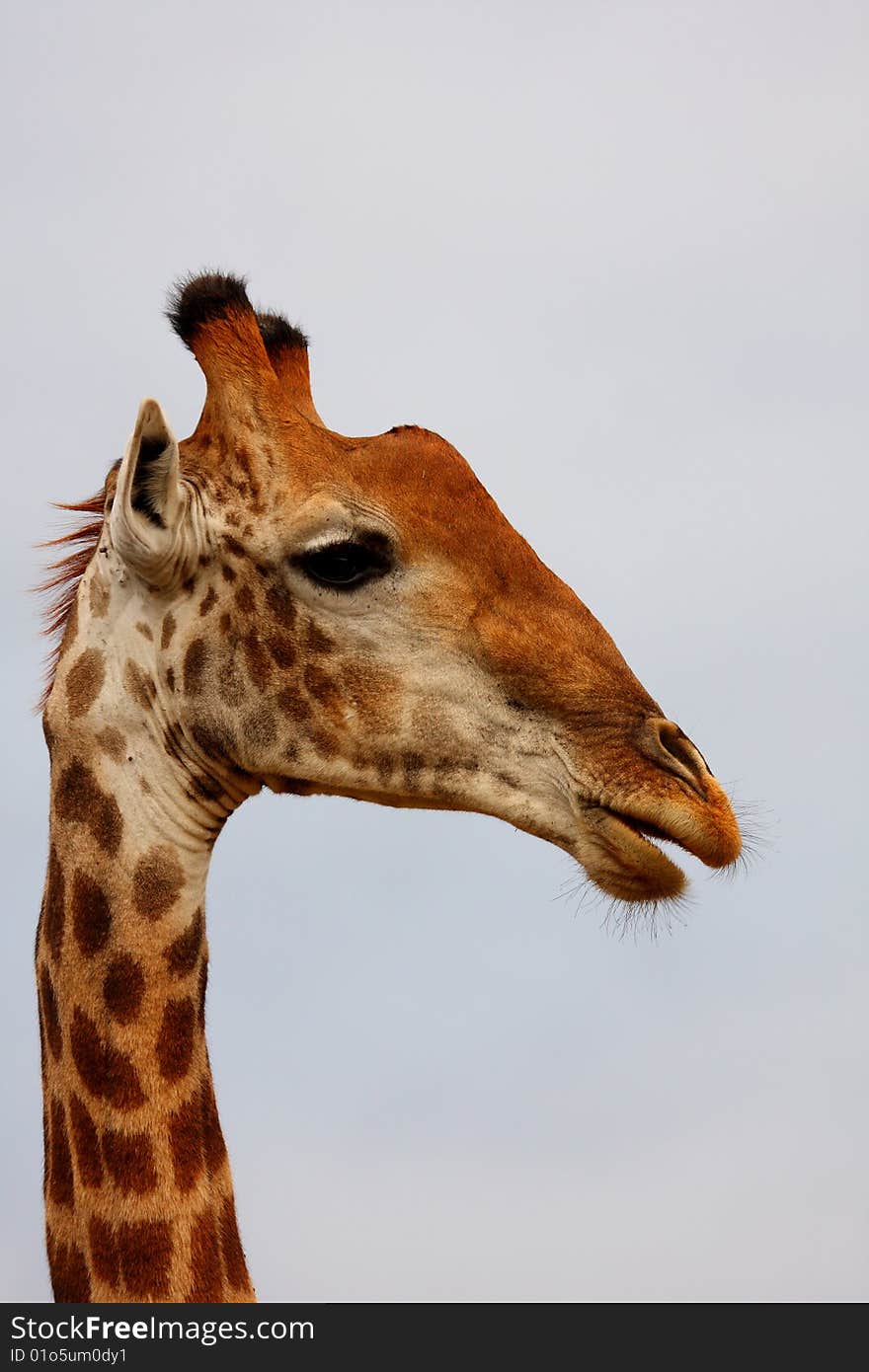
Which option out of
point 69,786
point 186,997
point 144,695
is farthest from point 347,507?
point 186,997

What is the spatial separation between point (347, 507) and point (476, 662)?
0.91 m

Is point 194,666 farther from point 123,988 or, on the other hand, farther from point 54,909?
point 123,988

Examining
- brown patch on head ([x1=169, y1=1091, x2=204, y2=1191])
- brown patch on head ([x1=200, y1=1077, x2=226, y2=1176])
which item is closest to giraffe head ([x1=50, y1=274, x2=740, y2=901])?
brown patch on head ([x1=200, y1=1077, x2=226, y2=1176])

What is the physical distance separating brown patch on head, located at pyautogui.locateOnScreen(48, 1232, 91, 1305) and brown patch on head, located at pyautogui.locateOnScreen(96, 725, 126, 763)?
81.0 inches

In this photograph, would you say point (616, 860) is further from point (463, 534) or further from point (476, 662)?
point (463, 534)

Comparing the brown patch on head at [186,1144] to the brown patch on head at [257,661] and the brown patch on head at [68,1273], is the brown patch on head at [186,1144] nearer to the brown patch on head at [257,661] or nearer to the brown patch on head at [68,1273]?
the brown patch on head at [68,1273]

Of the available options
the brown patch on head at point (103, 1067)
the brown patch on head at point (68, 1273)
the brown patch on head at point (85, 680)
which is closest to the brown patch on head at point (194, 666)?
the brown patch on head at point (85, 680)

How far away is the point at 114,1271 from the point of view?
7.32 meters

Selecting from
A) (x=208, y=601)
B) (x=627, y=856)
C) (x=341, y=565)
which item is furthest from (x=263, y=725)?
(x=627, y=856)

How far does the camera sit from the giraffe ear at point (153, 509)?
764cm

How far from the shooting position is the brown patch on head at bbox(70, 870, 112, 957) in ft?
25.3

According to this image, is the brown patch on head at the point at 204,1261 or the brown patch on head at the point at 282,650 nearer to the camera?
the brown patch on head at the point at 204,1261

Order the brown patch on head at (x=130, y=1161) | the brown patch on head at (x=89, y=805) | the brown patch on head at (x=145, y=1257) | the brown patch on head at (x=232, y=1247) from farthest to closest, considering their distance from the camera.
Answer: the brown patch on head at (x=89, y=805), the brown patch on head at (x=232, y=1247), the brown patch on head at (x=130, y=1161), the brown patch on head at (x=145, y=1257)

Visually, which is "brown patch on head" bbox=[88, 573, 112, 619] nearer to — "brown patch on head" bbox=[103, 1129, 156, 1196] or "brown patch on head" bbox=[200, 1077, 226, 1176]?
"brown patch on head" bbox=[200, 1077, 226, 1176]
